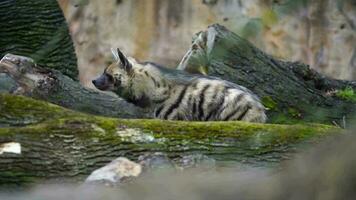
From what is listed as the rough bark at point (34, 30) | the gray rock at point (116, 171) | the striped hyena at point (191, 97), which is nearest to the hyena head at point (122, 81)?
the striped hyena at point (191, 97)

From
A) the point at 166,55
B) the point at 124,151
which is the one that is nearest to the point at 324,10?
the point at 166,55

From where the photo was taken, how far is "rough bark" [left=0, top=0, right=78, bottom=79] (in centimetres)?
750

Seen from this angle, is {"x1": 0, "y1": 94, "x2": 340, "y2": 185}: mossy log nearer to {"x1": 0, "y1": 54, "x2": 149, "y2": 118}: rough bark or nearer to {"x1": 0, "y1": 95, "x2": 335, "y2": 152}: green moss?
{"x1": 0, "y1": 95, "x2": 335, "y2": 152}: green moss

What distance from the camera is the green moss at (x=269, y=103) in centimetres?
627

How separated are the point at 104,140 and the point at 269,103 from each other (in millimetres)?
2287

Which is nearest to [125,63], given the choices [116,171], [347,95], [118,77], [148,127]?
[118,77]

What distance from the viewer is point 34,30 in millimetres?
7688

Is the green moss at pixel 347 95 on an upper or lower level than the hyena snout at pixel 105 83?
lower

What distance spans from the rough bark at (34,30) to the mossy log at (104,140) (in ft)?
9.68

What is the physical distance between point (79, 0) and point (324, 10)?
31.6 ft

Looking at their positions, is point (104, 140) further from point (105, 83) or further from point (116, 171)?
point (105, 83)

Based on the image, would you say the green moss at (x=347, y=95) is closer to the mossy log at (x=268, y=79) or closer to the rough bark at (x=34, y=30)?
the mossy log at (x=268, y=79)

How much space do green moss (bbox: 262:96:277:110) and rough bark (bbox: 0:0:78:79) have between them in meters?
1.76

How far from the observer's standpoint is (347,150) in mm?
1091
